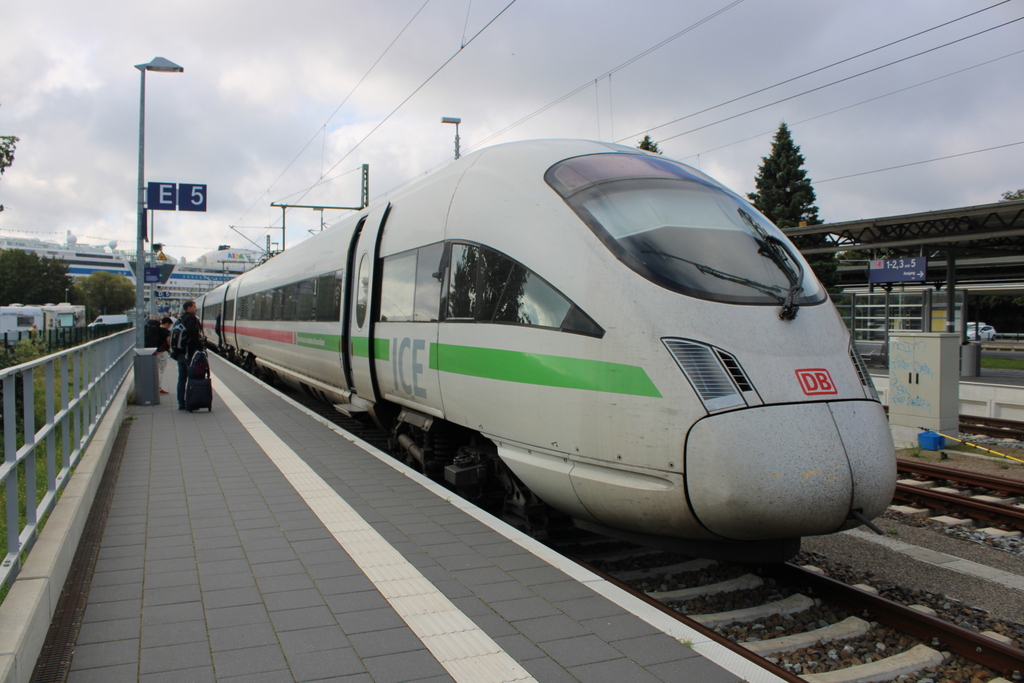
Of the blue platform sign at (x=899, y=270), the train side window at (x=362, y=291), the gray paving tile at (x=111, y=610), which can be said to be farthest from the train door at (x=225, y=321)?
the gray paving tile at (x=111, y=610)

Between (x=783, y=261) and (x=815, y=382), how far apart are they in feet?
3.61

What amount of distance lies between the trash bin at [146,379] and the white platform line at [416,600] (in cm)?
730

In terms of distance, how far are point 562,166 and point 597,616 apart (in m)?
3.13

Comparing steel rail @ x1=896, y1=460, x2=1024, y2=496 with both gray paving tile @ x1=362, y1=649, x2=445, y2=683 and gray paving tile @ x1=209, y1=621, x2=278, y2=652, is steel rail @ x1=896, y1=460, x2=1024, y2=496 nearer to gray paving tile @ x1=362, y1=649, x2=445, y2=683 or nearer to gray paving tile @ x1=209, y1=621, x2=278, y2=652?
gray paving tile @ x1=362, y1=649, x2=445, y2=683

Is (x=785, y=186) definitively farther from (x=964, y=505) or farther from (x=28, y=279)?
(x=28, y=279)

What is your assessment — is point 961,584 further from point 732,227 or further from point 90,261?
point 90,261

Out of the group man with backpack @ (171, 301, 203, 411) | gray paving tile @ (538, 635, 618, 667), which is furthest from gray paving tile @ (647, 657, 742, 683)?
man with backpack @ (171, 301, 203, 411)

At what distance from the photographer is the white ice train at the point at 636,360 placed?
4.02m

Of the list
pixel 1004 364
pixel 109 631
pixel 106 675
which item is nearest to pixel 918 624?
pixel 106 675

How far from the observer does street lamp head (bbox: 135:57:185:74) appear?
1625cm

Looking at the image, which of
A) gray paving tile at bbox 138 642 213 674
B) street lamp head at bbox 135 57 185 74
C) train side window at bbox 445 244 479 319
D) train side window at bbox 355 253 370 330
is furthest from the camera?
street lamp head at bbox 135 57 185 74

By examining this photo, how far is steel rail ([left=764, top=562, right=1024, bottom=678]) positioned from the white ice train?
610mm

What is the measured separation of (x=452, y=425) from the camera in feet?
21.7

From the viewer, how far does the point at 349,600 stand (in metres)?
3.89
